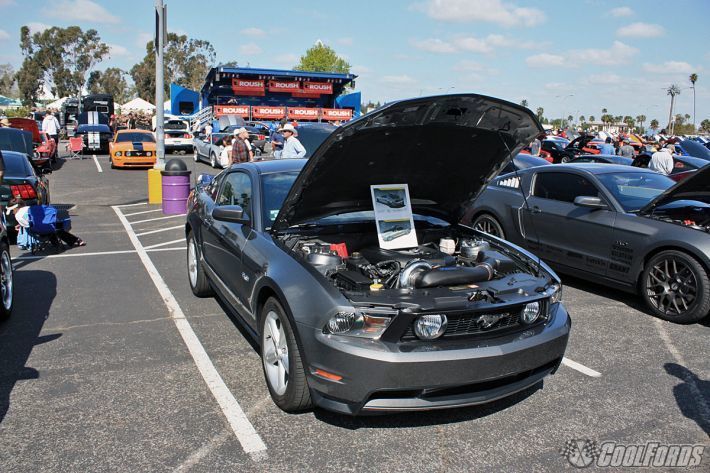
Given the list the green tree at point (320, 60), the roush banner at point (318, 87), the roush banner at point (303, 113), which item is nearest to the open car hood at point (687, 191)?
the roush banner at point (303, 113)

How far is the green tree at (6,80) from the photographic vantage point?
332ft

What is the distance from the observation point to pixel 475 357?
3156mm

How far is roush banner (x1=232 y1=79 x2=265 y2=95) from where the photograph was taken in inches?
1500

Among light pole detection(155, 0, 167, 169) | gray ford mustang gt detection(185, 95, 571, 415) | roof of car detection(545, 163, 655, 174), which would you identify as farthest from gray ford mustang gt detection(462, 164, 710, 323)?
light pole detection(155, 0, 167, 169)

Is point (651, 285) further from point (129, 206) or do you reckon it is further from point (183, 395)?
point (129, 206)

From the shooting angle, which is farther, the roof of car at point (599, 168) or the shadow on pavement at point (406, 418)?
the roof of car at point (599, 168)

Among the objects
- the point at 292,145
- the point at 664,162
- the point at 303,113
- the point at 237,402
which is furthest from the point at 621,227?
the point at 303,113

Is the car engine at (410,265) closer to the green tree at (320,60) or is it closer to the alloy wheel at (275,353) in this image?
the alloy wheel at (275,353)

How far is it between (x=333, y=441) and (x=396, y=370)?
0.67 m

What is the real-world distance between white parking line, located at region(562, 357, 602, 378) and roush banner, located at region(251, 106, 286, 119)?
33.5 m

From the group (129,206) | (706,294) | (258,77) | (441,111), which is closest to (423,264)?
(441,111)

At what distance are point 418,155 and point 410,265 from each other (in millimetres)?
1112

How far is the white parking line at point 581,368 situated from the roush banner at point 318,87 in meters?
38.5

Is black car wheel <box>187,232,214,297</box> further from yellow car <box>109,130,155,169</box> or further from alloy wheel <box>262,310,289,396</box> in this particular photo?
yellow car <box>109,130,155,169</box>
